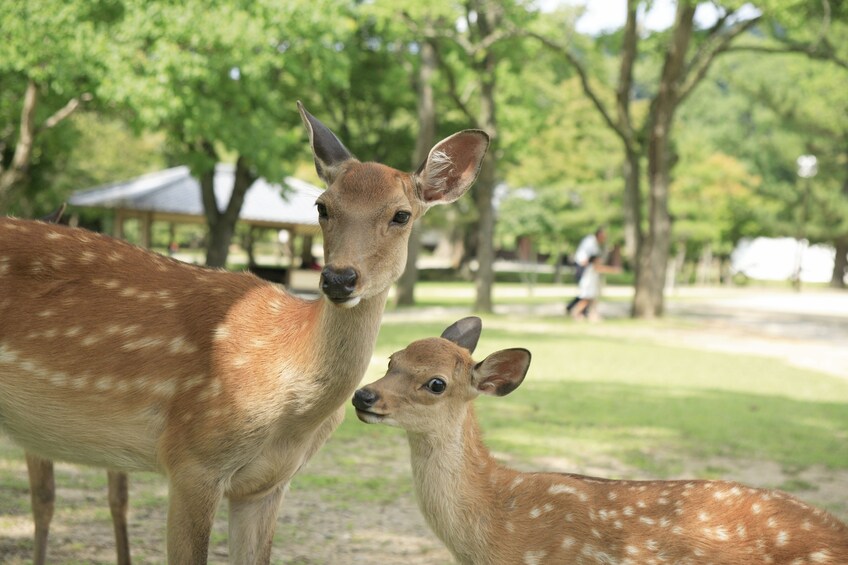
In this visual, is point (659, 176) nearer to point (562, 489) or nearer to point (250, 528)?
point (562, 489)

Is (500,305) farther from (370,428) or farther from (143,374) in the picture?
(143,374)

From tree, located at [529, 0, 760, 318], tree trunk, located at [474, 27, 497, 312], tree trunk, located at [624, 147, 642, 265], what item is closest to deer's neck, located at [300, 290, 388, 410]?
tree, located at [529, 0, 760, 318]

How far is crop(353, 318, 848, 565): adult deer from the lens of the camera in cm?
412

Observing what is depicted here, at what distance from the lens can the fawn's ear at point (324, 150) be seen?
4.52 metres

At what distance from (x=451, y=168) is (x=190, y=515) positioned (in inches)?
76.5

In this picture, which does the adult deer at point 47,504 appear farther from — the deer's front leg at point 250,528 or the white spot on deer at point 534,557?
the white spot on deer at point 534,557

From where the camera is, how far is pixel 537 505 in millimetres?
4484

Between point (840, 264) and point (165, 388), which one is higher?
point (840, 264)

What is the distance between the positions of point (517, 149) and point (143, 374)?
2530 cm

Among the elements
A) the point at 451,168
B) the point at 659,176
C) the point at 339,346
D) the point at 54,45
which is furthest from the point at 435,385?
the point at 659,176

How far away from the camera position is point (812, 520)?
416 cm

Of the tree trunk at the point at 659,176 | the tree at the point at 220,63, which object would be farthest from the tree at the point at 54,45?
the tree trunk at the point at 659,176

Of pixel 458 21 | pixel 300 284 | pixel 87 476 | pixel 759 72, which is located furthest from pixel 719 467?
pixel 759 72

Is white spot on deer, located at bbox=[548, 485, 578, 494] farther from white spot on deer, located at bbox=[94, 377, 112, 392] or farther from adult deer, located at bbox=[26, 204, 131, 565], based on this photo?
adult deer, located at bbox=[26, 204, 131, 565]
